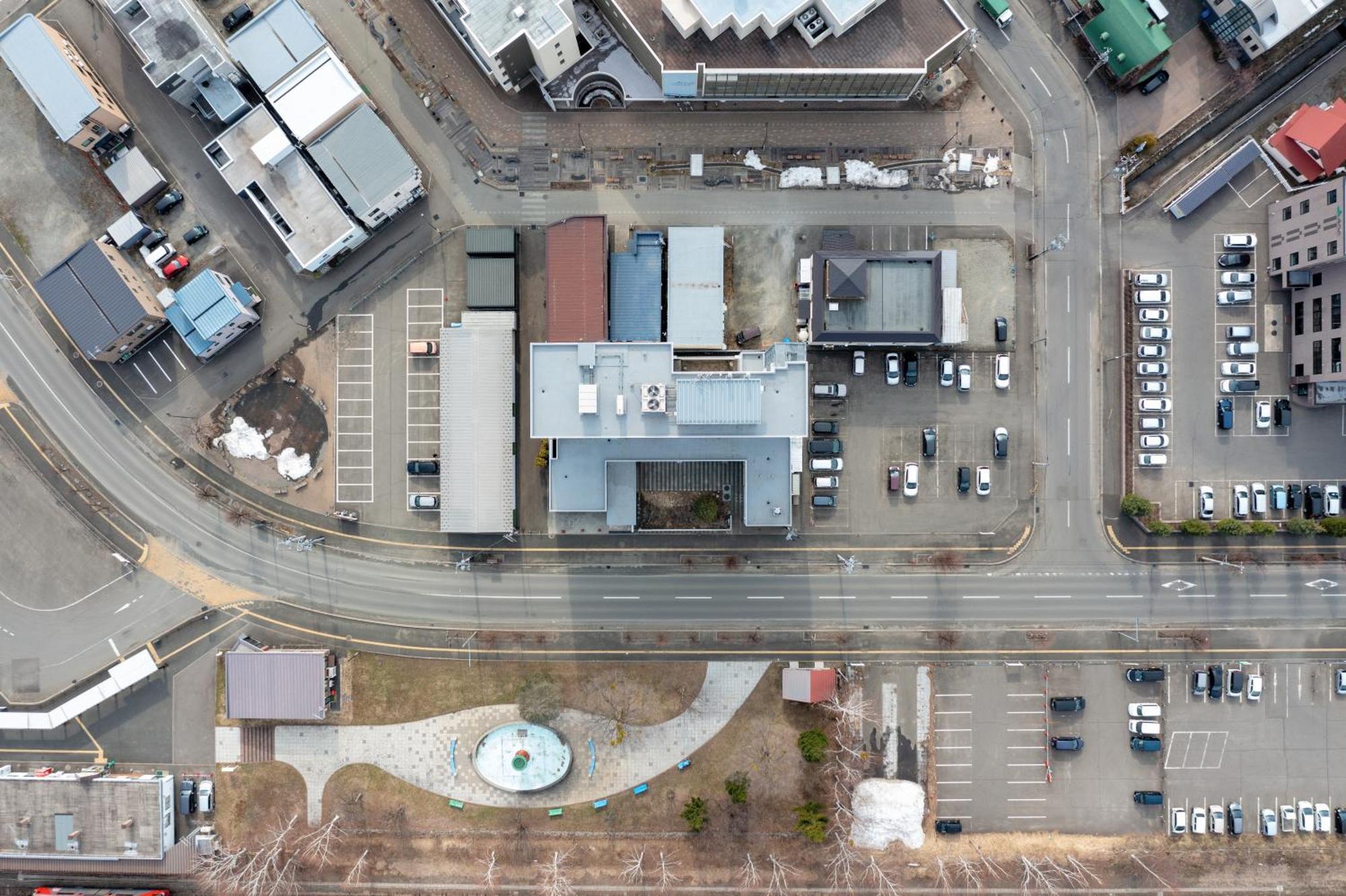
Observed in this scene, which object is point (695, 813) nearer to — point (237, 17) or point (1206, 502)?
point (1206, 502)

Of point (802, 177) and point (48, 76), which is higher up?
point (48, 76)

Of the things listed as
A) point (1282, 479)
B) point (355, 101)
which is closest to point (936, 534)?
point (1282, 479)

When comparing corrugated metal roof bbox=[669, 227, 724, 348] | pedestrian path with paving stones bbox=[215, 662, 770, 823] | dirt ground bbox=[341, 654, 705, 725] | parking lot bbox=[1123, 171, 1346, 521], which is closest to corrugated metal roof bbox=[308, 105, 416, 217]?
corrugated metal roof bbox=[669, 227, 724, 348]

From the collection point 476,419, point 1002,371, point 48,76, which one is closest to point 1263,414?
point 1002,371

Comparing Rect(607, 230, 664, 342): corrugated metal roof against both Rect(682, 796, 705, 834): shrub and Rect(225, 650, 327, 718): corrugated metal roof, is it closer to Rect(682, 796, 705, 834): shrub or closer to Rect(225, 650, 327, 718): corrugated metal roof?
Rect(225, 650, 327, 718): corrugated metal roof

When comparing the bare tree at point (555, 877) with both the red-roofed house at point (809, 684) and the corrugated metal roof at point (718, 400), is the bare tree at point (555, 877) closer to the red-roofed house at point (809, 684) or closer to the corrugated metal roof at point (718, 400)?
the red-roofed house at point (809, 684)

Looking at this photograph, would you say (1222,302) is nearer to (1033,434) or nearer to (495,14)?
(1033,434)
